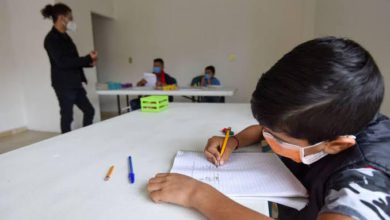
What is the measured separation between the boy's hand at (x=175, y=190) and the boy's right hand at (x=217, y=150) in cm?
A: 15

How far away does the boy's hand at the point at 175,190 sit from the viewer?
1.44ft

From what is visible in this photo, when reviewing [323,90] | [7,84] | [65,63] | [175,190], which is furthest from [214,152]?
[7,84]

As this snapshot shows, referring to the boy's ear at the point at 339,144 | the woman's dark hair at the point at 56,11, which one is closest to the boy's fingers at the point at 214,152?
the boy's ear at the point at 339,144

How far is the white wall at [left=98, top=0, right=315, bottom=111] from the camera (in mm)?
4207

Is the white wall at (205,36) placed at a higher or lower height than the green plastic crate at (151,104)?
higher

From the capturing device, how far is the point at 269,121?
429mm

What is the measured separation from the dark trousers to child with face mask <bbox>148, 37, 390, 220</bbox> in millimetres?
2108

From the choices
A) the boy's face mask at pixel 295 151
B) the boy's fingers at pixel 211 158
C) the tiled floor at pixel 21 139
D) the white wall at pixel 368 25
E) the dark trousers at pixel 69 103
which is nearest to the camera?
the boy's face mask at pixel 295 151

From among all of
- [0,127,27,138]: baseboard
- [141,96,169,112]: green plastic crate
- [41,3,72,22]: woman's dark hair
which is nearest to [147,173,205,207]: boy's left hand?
[141,96,169,112]: green plastic crate

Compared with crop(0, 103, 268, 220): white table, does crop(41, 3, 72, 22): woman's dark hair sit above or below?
above

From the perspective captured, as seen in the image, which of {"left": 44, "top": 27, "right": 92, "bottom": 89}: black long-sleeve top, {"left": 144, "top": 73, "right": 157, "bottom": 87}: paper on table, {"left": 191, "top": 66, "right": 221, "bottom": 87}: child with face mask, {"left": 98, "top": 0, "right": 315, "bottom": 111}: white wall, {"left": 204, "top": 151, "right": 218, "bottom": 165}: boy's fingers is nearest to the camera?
{"left": 204, "top": 151, "right": 218, "bottom": 165}: boy's fingers

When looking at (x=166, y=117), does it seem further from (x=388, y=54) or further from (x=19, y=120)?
(x=19, y=120)

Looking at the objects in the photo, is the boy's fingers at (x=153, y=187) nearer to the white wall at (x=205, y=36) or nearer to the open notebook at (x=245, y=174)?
the open notebook at (x=245, y=174)

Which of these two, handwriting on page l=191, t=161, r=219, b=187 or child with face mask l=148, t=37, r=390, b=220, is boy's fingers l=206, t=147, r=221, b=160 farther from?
child with face mask l=148, t=37, r=390, b=220
